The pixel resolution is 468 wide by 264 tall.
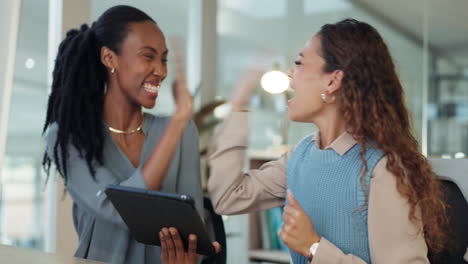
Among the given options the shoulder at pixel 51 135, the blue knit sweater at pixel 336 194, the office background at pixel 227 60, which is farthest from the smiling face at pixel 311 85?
the office background at pixel 227 60

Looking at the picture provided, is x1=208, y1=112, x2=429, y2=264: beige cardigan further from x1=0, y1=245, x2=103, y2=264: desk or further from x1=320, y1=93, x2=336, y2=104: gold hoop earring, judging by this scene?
x1=0, y1=245, x2=103, y2=264: desk

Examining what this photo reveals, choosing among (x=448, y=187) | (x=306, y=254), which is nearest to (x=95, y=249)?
→ (x=306, y=254)

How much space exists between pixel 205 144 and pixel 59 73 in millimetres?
2078

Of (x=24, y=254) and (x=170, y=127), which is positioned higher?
(x=170, y=127)

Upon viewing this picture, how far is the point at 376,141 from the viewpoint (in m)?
1.34

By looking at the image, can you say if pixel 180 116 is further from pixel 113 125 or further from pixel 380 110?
pixel 380 110

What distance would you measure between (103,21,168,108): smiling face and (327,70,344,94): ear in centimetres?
54

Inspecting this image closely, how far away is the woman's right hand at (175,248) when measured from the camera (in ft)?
4.71

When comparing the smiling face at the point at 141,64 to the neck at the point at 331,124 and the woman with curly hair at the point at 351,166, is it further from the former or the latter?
the neck at the point at 331,124

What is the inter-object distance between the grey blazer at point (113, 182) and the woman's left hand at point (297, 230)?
1.40 ft

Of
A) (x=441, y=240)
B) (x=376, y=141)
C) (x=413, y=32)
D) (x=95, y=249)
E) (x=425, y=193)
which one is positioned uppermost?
(x=413, y=32)

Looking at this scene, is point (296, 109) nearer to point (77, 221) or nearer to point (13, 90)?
point (77, 221)

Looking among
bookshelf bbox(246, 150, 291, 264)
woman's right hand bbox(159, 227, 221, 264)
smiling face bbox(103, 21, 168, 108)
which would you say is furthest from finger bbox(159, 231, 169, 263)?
bookshelf bbox(246, 150, 291, 264)

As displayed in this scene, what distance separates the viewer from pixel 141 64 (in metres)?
1.69
